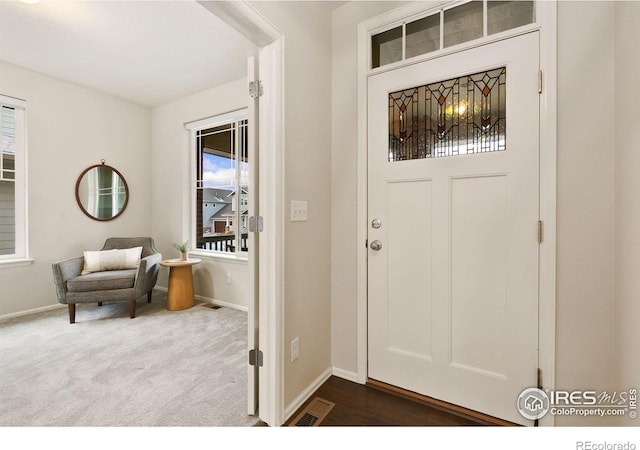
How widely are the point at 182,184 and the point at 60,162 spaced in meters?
1.39

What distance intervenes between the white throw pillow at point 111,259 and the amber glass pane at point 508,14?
13.6 feet

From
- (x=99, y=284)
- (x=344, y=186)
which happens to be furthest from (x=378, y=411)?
(x=99, y=284)

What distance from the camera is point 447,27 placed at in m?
1.69

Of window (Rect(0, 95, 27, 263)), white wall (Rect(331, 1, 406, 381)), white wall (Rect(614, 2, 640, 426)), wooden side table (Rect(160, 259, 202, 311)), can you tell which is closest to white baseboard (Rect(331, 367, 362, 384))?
white wall (Rect(331, 1, 406, 381))

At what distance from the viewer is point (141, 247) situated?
371 cm

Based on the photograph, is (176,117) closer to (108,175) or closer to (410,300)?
(108,175)

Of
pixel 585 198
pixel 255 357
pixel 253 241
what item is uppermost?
pixel 585 198

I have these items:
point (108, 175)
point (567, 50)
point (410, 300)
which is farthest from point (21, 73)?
point (567, 50)

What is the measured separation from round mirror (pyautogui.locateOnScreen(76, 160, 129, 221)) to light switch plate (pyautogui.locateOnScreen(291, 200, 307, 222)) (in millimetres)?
3607

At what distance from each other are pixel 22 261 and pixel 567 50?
5.16m

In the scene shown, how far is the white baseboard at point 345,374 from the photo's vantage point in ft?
6.42

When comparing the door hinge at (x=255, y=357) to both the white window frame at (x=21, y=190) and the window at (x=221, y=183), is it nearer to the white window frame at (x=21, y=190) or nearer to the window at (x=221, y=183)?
the window at (x=221, y=183)

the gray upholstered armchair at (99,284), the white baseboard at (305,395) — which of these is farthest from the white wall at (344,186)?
the gray upholstered armchair at (99,284)

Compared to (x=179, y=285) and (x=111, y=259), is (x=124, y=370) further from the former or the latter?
(x=111, y=259)
